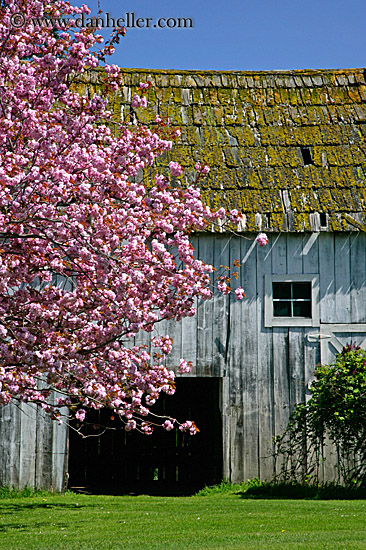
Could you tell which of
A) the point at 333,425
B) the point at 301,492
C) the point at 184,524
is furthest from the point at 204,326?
the point at 184,524

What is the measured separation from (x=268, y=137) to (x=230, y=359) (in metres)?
4.65

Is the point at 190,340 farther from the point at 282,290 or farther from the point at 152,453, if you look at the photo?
the point at 152,453

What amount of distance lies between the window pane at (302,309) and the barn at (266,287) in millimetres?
18

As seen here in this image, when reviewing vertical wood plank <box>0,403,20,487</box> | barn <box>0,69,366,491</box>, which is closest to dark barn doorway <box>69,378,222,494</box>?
barn <box>0,69,366,491</box>

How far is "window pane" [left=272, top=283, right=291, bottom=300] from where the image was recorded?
1323cm

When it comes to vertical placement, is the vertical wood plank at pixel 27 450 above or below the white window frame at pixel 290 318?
below

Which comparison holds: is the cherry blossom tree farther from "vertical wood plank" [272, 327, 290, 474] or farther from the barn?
"vertical wood plank" [272, 327, 290, 474]

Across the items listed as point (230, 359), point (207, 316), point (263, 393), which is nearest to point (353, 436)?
point (263, 393)

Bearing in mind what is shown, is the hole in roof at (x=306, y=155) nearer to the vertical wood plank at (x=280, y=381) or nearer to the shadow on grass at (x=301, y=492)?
the vertical wood plank at (x=280, y=381)

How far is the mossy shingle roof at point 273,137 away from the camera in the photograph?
13344 millimetres

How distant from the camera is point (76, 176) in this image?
7453 mm

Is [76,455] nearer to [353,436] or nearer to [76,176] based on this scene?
[353,436]

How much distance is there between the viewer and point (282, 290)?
1326 centimetres

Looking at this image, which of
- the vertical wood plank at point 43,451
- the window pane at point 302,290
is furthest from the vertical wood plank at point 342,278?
the vertical wood plank at point 43,451
